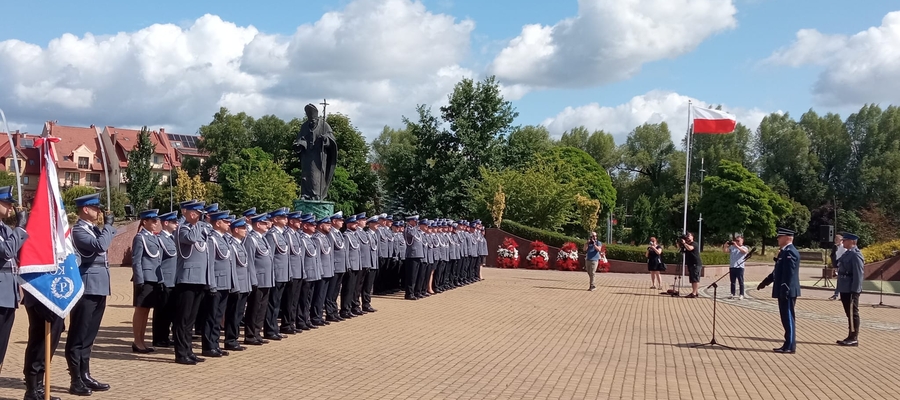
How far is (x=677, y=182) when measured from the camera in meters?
78.2

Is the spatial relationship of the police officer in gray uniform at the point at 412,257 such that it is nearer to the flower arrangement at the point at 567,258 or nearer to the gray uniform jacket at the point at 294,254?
the gray uniform jacket at the point at 294,254

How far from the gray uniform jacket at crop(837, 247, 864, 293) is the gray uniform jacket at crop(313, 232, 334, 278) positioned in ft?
27.2

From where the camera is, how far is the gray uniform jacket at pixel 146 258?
10070mm

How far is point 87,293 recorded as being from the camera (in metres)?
8.06

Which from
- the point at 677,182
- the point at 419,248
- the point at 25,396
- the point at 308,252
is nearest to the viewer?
the point at 25,396

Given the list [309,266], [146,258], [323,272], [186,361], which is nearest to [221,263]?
[146,258]

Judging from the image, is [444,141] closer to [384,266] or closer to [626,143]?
[384,266]

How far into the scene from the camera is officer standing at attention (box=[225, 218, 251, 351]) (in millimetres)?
10625

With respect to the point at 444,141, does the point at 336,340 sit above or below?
below

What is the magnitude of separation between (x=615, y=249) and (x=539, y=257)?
10.3ft

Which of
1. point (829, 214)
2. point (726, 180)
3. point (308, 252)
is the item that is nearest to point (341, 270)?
point (308, 252)

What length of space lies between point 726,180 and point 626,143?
21420 millimetres

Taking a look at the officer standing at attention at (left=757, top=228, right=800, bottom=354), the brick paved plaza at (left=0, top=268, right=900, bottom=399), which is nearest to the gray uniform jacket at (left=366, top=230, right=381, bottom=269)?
the brick paved plaza at (left=0, top=268, right=900, bottom=399)

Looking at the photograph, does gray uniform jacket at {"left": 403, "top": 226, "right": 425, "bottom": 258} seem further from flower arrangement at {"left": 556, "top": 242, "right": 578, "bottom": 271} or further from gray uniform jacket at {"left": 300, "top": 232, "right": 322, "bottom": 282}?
flower arrangement at {"left": 556, "top": 242, "right": 578, "bottom": 271}
